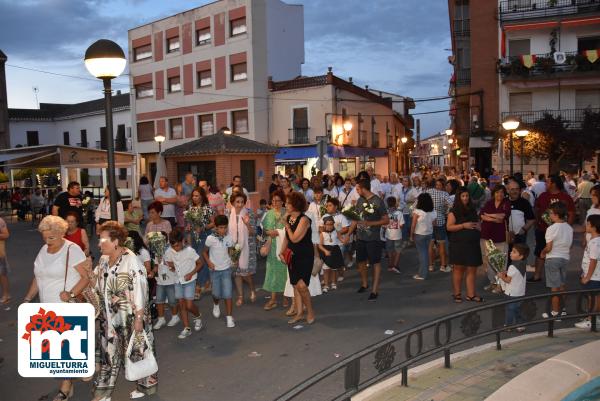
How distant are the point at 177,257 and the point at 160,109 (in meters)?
33.8

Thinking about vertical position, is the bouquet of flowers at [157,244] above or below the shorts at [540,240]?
above

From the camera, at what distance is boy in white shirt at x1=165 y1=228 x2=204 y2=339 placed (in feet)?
22.3

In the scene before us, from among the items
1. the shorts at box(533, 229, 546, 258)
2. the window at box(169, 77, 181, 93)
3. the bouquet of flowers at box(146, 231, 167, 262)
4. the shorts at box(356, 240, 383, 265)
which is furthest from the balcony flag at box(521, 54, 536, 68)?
the bouquet of flowers at box(146, 231, 167, 262)

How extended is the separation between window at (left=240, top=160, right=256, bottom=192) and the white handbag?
1671 cm

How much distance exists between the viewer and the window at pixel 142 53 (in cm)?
3925

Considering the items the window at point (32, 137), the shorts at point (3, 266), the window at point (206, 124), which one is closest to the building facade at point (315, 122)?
the window at point (206, 124)

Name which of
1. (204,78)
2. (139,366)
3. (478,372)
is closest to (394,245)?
(478,372)

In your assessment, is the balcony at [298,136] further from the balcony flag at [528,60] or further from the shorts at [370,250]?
the shorts at [370,250]

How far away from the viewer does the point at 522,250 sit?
6453 millimetres

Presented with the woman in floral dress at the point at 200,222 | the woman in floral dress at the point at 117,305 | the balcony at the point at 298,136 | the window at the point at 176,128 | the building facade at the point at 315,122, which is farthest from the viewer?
the window at the point at 176,128

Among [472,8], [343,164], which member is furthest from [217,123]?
[472,8]

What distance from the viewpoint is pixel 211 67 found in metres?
35.2

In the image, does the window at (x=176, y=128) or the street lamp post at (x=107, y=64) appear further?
the window at (x=176, y=128)

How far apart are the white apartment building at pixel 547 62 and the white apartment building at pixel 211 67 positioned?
13.8m
